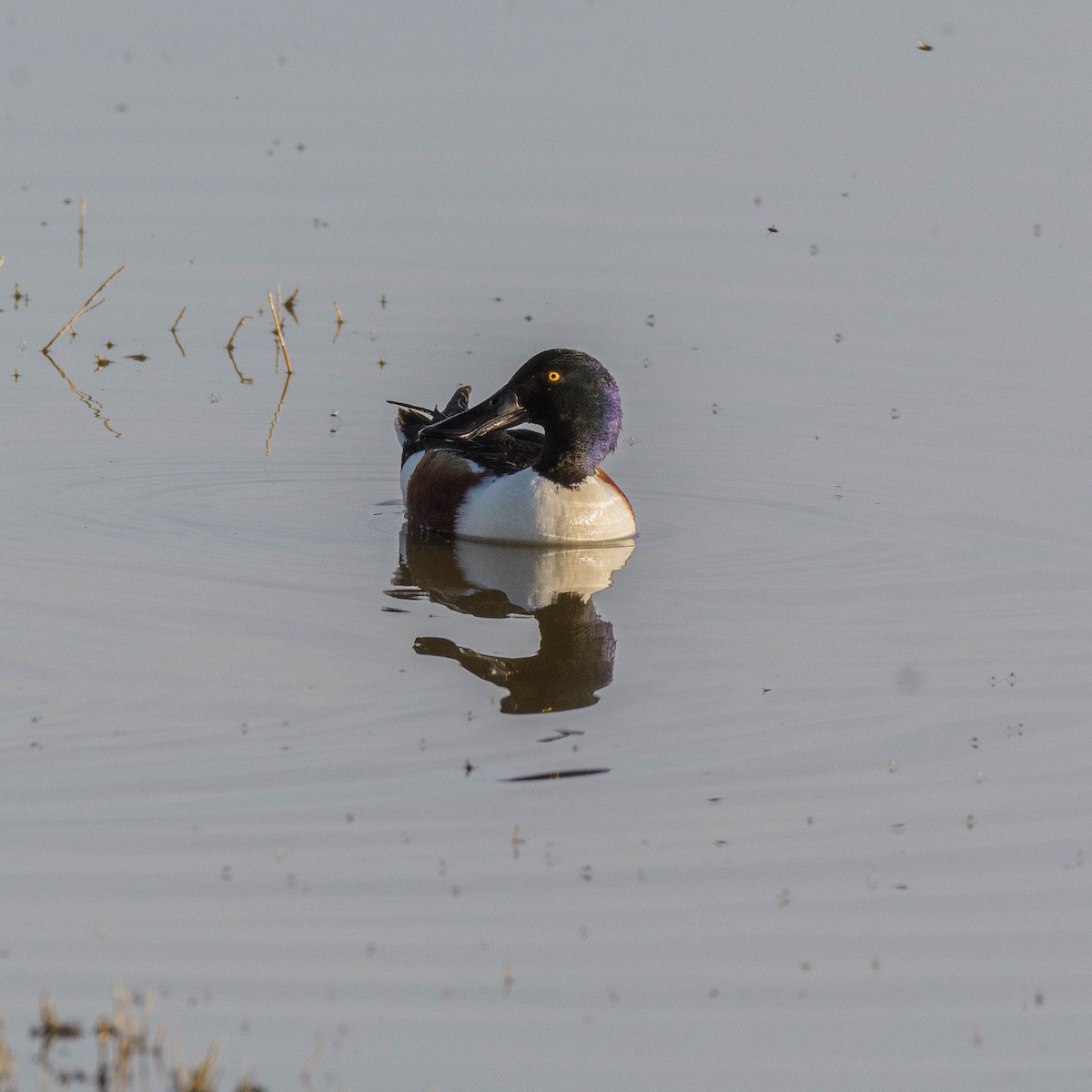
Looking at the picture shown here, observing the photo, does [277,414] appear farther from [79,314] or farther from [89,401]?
Result: [79,314]

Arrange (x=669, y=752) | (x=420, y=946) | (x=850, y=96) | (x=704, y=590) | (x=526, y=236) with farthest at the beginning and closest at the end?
1. (x=850, y=96)
2. (x=526, y=236)
3. (x=704, y=590)
4. (x=669, y=752)
5. (x=420, y=946)

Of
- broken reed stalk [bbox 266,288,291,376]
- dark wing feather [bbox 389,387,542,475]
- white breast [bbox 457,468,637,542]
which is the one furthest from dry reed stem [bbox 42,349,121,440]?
white breast [bbox 457,468,637,542]

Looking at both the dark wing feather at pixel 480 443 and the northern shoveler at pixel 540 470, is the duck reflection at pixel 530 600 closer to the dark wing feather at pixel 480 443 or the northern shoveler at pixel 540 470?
the northern shoveler at pixel 540 470

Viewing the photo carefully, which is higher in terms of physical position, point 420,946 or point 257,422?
point 257,422

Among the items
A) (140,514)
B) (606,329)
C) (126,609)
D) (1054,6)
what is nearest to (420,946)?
(126,609)

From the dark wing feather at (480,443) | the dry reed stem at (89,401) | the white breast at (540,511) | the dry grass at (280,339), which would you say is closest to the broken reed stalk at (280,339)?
the dry grass at (280,339)

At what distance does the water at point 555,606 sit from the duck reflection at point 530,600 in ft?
0.14

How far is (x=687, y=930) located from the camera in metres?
6.22

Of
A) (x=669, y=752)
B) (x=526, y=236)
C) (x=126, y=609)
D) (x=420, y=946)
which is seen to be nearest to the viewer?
(x=420, y=946)

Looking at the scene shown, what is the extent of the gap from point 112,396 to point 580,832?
7.61 m

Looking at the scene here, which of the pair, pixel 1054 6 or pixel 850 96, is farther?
pixel 1054 6

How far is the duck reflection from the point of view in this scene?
342 inches

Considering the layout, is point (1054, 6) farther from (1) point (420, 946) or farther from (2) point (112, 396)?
(1) point (420, 946)

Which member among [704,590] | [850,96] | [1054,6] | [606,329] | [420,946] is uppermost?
[1054,6]
